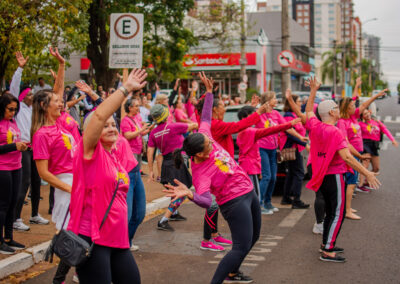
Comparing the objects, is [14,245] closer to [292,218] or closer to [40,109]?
[40,109]

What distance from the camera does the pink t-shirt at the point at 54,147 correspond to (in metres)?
4.64

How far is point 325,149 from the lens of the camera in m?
5.68

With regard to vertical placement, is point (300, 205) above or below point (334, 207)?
below

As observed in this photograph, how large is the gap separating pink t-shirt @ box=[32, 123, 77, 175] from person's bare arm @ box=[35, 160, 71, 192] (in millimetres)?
73

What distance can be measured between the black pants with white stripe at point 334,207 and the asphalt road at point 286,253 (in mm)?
282

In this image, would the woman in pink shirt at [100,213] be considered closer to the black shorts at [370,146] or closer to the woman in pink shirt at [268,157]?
the woman in pink shirt at [268,157]

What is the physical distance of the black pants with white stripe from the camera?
5.62 metres

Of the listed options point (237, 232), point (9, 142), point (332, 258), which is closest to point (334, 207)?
point (332, 258)

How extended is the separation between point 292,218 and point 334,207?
219cm

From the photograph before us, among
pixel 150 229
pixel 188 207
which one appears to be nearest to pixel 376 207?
pixel 188 207

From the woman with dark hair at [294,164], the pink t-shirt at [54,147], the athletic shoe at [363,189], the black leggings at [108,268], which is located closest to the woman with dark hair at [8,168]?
the pink t-shirt at [54,147]

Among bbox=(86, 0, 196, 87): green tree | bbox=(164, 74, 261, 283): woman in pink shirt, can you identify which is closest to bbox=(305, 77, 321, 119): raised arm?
bbox=(164, 74, 261, 283): woman in pink shirt

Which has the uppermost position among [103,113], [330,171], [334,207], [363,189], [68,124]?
[103,113]

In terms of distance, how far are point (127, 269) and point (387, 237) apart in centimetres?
437
